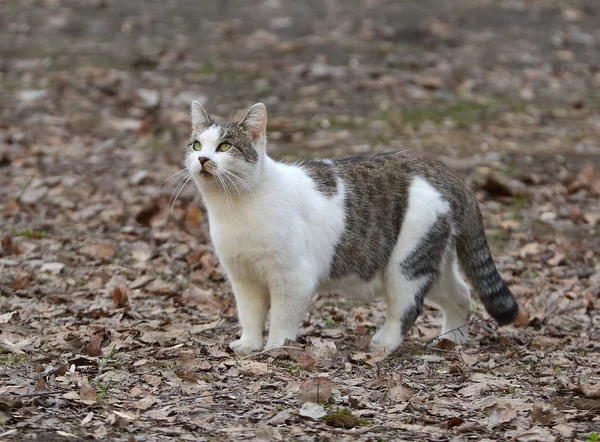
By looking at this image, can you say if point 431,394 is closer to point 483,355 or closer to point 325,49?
point 483,355

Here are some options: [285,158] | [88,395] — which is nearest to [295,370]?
[88,395]

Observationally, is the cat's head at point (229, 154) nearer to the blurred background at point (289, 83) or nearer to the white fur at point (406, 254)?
the white fur at point (406, 254)

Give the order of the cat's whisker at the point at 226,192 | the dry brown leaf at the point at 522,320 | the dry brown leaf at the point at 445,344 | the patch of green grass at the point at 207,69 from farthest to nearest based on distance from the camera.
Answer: the patch of green grass at the point at 207,69, the dry brown leaf at the point at 522,320, the dry brown leaf at the point at 445,344, the cat's whisker at the point at 226,192

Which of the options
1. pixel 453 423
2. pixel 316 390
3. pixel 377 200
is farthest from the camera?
pixel 377 200

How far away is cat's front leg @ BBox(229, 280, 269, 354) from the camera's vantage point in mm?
5488

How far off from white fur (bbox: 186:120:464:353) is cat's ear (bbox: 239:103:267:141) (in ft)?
0.19

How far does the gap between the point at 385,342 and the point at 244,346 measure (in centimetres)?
86

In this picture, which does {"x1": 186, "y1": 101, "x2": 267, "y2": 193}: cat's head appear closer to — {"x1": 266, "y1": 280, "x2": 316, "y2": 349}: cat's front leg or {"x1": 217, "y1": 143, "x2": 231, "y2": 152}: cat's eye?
{"x1": 217, "y1": 143, "x2": 231, "y2": 152}: cat's eye

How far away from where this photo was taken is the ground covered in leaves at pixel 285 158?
14.3ft

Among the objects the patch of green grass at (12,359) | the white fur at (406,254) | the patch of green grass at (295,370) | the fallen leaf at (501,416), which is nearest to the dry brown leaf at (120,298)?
the patch of green grass at (12,359)

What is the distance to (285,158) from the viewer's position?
9.48 m

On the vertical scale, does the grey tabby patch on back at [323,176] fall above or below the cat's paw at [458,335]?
above

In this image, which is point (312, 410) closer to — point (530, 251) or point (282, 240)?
point (282, 240)

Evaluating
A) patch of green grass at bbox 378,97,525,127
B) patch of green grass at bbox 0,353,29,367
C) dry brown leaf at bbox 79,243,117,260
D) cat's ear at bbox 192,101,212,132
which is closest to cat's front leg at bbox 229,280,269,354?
cat's ear at bbox 192,101,212,132
